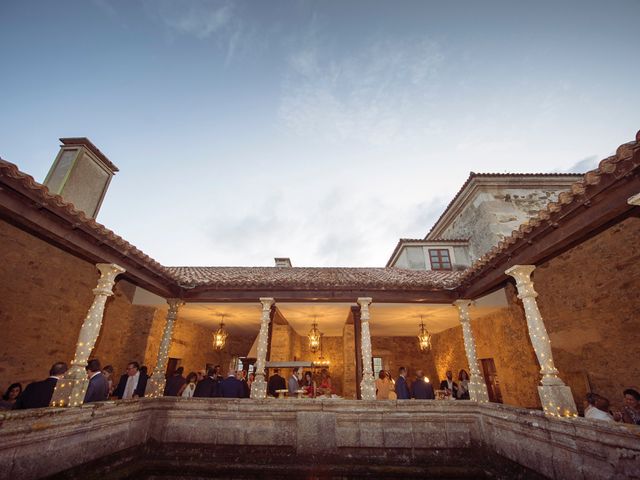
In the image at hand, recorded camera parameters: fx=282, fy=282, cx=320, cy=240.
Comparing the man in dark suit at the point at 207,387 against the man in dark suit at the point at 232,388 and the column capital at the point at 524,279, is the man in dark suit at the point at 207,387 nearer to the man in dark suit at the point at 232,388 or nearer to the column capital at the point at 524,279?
the man in dark suit at the point at 232,388

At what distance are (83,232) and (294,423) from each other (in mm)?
5962

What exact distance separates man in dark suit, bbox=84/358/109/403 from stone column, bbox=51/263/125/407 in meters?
0.29

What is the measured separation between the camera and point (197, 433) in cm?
652

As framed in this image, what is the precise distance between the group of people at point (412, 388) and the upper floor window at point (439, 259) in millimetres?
5764

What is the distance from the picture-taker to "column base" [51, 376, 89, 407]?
16.3ft

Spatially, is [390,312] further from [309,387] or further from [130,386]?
[130,386]

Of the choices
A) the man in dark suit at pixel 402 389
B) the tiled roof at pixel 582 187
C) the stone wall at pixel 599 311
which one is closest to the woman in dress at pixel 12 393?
the man in dark suit at pixel 402 389

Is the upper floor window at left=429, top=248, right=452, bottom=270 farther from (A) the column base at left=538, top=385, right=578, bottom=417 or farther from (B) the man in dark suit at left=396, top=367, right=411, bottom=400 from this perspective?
(A) the column base at left=538, top=385, right=578, bottom=417

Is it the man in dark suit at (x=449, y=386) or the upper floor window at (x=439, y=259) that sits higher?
the upper floor window at (x=439, y=259)

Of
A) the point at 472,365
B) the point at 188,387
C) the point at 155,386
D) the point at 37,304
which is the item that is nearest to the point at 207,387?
the point at 188,387

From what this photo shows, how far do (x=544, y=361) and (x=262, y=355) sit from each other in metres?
6.41

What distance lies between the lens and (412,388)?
781cm

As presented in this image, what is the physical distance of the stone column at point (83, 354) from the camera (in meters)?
5.03

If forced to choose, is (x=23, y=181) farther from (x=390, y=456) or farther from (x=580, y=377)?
(x=580, y=377)
